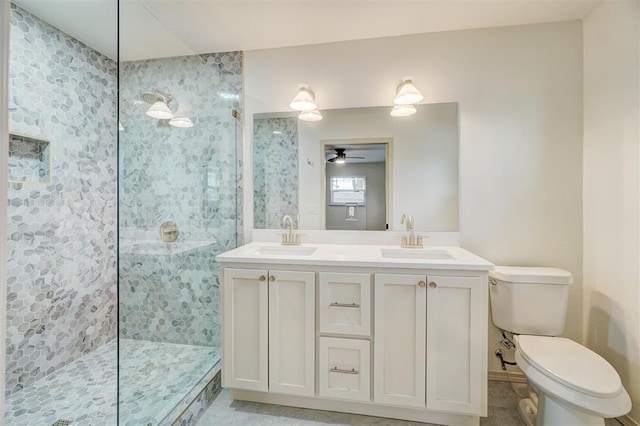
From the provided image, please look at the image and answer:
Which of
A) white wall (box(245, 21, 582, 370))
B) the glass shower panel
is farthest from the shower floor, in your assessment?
white wall (box(245, 21, 582, 370))

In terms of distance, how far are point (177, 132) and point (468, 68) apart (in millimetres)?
2007

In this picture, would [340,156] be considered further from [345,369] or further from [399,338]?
[345,369]

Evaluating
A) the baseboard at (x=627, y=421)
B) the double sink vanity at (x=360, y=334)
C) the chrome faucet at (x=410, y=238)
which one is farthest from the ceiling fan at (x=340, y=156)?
the baseboard at (x=627, y=421)

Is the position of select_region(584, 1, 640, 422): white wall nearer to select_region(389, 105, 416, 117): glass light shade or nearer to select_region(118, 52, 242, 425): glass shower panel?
select_region(389, 105, 416, 117): glass light shade

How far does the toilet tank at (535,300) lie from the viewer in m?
1.54

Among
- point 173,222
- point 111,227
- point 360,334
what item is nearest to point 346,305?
point 360,334

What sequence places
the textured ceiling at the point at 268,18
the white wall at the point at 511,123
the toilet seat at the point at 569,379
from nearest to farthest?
1. the toilet seat at the point at 569,379
2. the textured ceiling at the point at 268,18
3. the white wall at the point at 511,123

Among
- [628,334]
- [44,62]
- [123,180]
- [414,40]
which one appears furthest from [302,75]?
[628,334]

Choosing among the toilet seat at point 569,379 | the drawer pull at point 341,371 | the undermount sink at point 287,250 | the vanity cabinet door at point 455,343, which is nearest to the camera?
the toilet seat at point 569,379

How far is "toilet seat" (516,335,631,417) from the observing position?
1.07 m

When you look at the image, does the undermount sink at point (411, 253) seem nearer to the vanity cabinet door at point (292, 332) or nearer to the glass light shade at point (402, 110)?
the vanity cabinet door at point (292, 332)

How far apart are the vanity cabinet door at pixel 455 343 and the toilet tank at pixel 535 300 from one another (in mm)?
368

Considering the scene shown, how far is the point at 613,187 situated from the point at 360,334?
166 centimetres

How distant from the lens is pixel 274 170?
2.08 m
